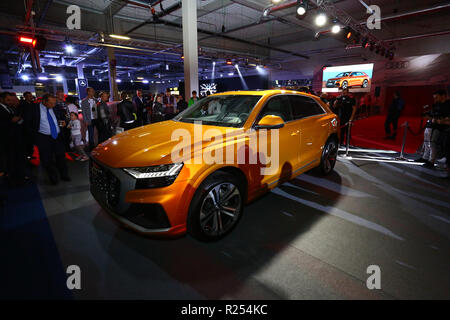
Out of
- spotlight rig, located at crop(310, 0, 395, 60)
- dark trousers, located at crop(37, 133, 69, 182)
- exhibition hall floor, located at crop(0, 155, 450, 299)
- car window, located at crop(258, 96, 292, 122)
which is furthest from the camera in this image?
spotlight rig, located at crop(310, 0, 395, 60)

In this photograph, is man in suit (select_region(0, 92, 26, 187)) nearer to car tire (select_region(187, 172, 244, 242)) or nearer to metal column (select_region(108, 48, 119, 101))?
car tire (select_region(187, 172, 244, 242))

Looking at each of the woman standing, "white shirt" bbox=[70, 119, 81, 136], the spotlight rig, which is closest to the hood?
the woman standing

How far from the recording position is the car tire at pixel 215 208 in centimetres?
222

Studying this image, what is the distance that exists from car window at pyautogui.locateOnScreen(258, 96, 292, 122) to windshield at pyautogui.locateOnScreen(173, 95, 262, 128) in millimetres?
179

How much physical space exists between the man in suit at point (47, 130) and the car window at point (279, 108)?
368cm

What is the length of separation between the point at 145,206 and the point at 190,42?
7.53 m

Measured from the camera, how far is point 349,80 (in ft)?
58.0

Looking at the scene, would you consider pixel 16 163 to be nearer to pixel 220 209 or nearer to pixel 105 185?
pixel 105 185

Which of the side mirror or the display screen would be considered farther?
the display screen

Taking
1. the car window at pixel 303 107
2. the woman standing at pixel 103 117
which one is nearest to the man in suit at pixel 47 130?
the woman standing at pixel 103 117

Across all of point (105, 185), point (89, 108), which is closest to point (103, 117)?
point (89, 108)

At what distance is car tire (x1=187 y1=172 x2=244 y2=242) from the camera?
2.22m

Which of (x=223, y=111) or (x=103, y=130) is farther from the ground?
(x=223, y=111)
